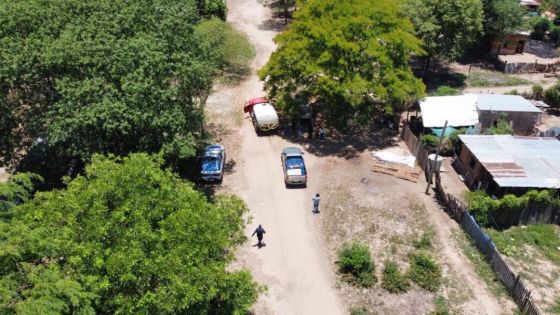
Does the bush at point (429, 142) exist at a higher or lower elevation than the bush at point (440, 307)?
higher

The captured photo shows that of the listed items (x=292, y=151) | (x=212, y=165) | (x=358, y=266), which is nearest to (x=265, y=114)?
(x=292, y=151)

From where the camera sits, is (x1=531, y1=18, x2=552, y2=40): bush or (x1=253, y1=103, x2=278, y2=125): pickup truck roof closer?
(x1=253, y1=103, x2=278, y2=125): pickup truck roof

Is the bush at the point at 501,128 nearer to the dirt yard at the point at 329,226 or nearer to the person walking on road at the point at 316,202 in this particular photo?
the dirt yard at the point at 329,226

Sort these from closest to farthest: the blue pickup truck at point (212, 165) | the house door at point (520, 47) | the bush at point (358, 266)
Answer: the bush at point (358, 266) < the blue pickup truck at point (212, 165) < the house door at point (520, 47)

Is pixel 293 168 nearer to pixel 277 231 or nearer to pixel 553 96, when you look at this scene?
pixel 277 231

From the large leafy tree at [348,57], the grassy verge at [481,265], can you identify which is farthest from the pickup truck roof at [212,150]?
the grassy verge at [481,265]

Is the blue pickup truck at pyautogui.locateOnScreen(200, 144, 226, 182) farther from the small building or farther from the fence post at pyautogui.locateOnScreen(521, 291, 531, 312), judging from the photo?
the small building

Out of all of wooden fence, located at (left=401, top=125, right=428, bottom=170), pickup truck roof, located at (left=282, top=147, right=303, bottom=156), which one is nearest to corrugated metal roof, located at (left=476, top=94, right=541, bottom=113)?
wooden fence, located at (left=401, top=125, right=428, bottom=170)
